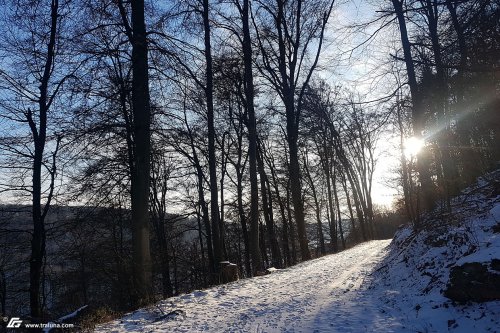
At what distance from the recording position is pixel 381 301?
6.22 metres

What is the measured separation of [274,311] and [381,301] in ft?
5.91

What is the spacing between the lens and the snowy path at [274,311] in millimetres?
5367

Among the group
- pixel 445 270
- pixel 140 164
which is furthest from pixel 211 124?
pixel 445 270

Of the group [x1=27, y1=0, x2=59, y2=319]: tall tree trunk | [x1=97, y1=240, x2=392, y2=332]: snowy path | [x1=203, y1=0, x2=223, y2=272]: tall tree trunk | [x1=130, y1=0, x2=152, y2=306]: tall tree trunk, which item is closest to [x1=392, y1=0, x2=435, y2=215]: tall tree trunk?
[x1=97, y1=240, x2=392, y2=332]: snowy path

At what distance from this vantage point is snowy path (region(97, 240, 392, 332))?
537 centimetres

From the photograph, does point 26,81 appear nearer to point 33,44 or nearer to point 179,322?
point 33,44

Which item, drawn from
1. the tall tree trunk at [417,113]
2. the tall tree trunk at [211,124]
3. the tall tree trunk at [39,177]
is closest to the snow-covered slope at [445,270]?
the tall tree trunk at [417,113]

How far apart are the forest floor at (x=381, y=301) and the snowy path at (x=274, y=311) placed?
14 mm

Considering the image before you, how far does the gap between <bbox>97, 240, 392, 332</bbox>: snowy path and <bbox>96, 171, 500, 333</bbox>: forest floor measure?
14mm

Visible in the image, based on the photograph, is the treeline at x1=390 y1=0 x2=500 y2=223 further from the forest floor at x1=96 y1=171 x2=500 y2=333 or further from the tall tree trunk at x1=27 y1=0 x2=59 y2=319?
the tall tree trunk at x1=27 y1=0 x2=59 y2=319

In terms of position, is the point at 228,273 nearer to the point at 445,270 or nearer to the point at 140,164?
the point at 140,164

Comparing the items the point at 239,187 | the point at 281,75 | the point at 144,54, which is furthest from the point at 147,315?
the point at 239,187

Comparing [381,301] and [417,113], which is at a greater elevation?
[417,113]

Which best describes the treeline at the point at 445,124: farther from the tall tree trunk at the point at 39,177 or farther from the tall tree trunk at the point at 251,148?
the tall tree trunk at the point at 39,177
